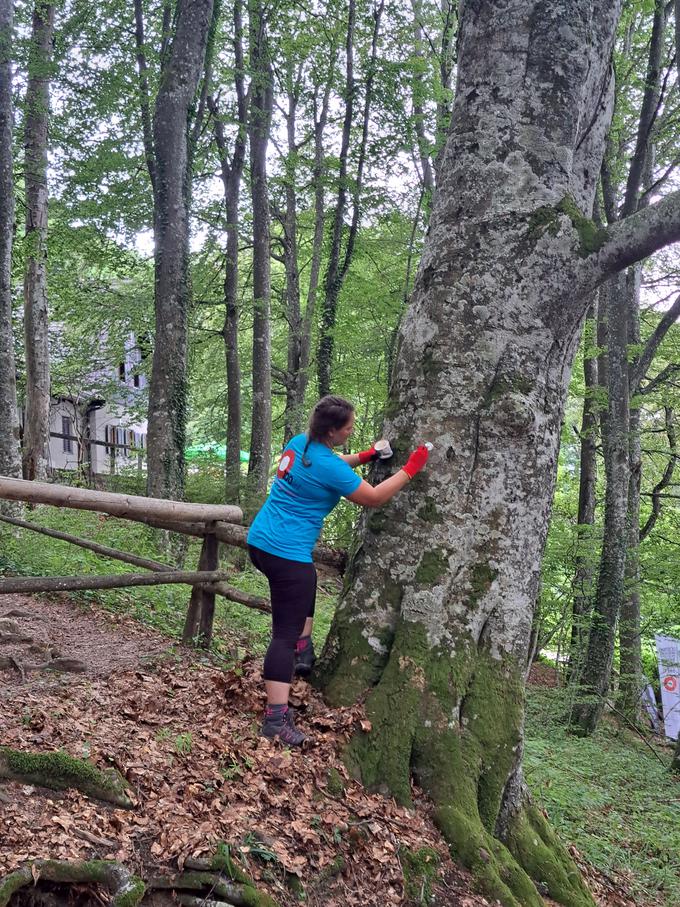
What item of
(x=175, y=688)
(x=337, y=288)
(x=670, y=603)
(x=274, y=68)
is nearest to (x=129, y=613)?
(x=175, y=688)

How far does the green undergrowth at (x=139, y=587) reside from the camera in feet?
21.5

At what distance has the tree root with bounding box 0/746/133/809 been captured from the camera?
2770 millimetres

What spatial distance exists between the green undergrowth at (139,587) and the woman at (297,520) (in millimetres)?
1632

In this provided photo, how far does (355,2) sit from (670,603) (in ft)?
44.0

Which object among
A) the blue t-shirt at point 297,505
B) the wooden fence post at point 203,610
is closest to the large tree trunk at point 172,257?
the wooden fence post at point 203,610

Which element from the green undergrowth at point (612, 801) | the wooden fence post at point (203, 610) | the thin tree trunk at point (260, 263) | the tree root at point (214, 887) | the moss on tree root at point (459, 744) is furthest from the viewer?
the thin tree trunk at point (260, 263)

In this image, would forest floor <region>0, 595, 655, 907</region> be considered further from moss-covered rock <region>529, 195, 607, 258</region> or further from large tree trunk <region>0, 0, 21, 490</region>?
large tree trunk <region>0, 0, 21, 490</region>

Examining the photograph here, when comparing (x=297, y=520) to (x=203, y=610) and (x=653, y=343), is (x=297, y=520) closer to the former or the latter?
(x=203, y=610)

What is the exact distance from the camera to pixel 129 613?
263 inches

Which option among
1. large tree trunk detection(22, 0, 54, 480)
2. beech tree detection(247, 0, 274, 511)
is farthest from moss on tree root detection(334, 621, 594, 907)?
large tree trunk detection(22, 0, 54, 480)

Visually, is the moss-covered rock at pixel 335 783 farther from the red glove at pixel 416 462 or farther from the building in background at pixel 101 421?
the building in background at pixel 101 421

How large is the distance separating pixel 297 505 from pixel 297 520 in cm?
8

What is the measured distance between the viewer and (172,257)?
31.6 ft

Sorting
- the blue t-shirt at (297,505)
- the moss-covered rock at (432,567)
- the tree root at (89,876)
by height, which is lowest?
the tree root at (89,876)
